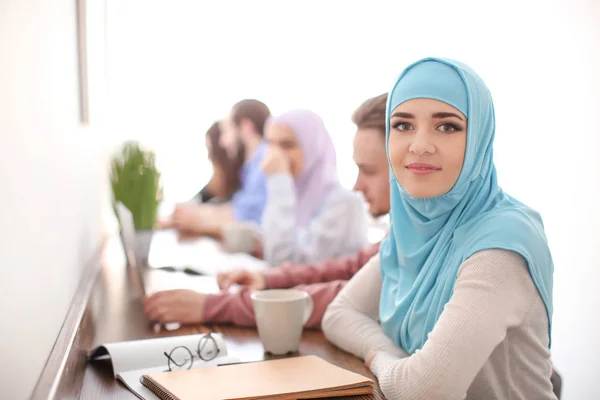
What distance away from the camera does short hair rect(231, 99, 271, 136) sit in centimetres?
336

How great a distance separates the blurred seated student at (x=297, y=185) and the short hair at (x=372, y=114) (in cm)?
58

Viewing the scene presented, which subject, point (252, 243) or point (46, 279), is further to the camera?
point (252, 243)

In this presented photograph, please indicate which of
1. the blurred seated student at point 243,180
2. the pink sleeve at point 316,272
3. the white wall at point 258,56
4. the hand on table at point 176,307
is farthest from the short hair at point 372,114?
the white wall at point 258,56

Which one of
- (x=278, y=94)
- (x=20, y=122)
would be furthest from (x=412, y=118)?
(x=278, y=94)

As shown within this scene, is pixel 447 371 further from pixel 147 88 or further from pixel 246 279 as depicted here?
pixel 147 88

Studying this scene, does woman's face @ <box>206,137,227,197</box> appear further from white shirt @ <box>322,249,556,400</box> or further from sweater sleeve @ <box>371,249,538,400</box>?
sweater sleeve @ <box>371,249,538,400</box>

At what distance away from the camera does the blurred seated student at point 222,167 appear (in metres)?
3.58

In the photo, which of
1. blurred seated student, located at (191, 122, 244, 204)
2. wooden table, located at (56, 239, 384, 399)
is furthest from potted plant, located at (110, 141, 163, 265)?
blurred seated student, located at (191, 122, 244, 204)

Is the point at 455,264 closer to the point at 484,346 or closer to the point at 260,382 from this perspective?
the point at 484,346

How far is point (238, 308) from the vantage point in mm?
1314

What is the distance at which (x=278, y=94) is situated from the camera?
450cm

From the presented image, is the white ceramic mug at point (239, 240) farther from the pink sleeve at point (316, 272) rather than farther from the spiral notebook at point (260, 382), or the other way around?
the spiral notebook at point (260, 382)

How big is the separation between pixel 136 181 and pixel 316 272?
67 cm

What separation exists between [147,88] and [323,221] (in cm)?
280
